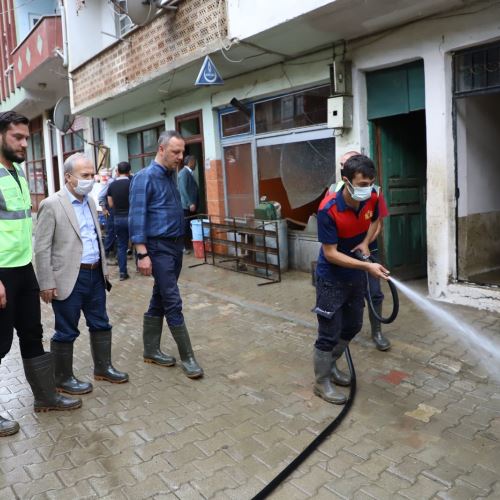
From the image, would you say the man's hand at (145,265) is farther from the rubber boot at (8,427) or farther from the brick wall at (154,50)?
Answer: the brick wall at (154,50)

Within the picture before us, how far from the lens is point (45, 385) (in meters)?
3.79

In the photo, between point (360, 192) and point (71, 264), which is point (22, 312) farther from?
point (360, 192)

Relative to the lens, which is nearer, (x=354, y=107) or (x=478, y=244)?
(x=478, y=244)

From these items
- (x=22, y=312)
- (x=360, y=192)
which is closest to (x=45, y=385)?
(x=22, y=312)

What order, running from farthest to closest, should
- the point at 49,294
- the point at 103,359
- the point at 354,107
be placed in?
the point at 354,107, the point at 103,359, the point at 49,294

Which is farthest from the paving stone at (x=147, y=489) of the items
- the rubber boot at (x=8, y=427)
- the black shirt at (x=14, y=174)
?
the black shirt at (x=14, y=174)

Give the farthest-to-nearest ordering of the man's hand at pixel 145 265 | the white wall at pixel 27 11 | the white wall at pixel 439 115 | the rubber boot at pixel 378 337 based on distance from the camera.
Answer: the white wall at pixel 27 11 < the white wall at pixel 439 115 < the rubber boot at pixel 378 337 < the man's hand at pixel 145 265

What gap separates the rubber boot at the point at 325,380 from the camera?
12.6ft

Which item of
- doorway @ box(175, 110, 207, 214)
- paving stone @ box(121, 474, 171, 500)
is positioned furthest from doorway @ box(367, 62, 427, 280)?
paving stone @ box(121, 474, 171, 500)

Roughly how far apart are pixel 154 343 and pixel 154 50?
605 cm

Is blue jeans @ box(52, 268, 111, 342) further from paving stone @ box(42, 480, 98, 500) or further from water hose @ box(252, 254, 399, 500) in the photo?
water hose @ box(252, 254, 399, 500)

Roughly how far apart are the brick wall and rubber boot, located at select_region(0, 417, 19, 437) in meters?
5.76

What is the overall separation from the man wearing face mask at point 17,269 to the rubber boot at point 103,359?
0.56 m

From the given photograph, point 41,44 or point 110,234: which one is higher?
point 41,44
